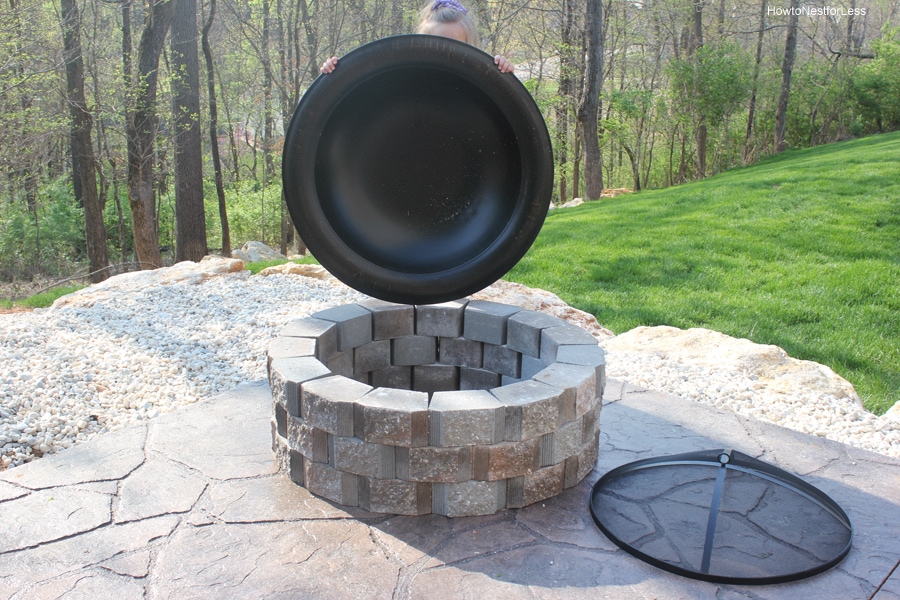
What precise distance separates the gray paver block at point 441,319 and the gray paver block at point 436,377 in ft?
0.65

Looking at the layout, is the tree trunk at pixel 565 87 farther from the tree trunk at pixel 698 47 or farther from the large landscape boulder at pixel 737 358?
the large landscape boulder at pixel 737 358

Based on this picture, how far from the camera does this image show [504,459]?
2.36 m

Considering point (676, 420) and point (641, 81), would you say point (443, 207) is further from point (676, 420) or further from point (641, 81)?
point (641, 81)

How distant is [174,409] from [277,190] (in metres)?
15.5

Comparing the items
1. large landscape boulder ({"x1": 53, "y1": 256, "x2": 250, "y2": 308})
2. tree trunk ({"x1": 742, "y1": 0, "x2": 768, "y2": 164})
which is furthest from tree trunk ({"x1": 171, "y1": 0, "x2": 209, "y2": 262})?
tree trunk ({"x1": 742, "y1": 0, "x2": 768, "y2": 164})

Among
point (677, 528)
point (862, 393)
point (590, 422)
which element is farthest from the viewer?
point (862, 393)

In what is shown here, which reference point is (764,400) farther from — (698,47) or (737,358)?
(698,47)

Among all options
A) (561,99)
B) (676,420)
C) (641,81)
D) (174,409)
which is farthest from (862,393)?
(641,81)

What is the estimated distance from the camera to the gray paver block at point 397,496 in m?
2.37

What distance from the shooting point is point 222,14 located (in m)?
17.5

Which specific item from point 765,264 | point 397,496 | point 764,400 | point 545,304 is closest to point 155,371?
point 397,496

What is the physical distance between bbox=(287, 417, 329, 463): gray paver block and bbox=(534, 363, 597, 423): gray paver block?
2.85 feet

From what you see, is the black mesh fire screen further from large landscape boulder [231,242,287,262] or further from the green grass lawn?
large landscape boulder [231,242,287,262]

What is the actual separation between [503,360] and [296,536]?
151cm
